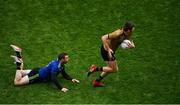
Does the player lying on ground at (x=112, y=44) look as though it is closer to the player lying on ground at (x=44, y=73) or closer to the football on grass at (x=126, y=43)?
the football on grass at (x=126, y=43)

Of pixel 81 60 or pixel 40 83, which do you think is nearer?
pixel 40 83

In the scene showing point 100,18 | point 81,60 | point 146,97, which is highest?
point 100,18

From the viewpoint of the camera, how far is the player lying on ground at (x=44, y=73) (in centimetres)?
1172

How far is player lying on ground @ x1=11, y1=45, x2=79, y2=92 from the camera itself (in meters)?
11.7

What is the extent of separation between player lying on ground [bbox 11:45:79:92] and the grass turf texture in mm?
192

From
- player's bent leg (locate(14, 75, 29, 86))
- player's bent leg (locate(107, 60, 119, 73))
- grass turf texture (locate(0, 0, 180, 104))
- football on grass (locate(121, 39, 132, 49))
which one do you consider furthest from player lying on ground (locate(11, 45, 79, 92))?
football on grass (locate(121, 39, 132, 49))

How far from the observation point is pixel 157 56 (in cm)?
1348

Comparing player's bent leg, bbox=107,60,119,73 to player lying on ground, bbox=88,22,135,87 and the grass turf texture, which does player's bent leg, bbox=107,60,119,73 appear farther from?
the grass turf texture

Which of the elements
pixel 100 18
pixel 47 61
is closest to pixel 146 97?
pixel 47 61

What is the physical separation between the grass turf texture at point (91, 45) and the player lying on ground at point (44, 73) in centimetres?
19

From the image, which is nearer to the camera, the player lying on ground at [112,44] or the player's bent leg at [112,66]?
the player lying on ground at [112,44]

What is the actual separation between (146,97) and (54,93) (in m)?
2.62

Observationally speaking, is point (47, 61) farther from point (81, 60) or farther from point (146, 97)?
point (146, 97)

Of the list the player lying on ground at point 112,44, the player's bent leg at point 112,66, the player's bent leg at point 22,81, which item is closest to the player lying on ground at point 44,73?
the player's bent leg at point 22,81
